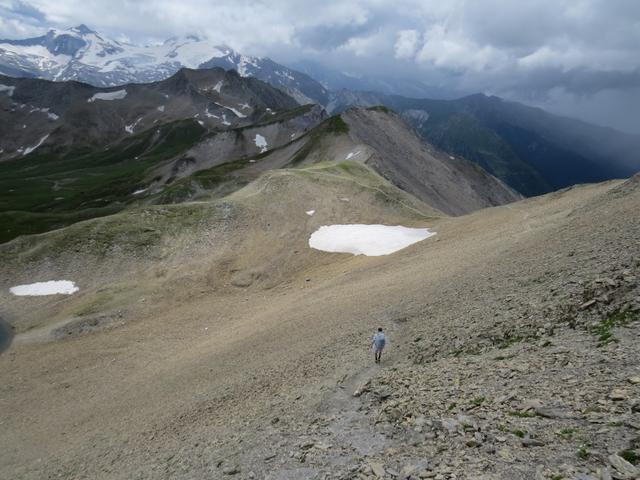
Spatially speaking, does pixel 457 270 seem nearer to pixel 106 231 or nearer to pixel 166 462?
pixel 166 462

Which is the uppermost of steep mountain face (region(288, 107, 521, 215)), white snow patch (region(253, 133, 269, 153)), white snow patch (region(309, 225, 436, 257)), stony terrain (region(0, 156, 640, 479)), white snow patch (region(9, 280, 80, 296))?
white snow patch (region(253, 133, 269, 153))

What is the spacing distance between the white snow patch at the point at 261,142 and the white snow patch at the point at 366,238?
137409 mm

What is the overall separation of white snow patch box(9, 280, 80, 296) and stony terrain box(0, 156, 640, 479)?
114 centimetres

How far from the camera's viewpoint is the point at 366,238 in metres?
53.5

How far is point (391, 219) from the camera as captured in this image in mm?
60594

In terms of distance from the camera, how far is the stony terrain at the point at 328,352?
13141 mm

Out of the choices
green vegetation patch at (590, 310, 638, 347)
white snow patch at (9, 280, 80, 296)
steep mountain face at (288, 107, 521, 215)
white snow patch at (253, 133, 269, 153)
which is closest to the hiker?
green vegetation patch at (590, 310, 638, 347)

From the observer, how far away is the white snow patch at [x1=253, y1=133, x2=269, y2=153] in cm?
18825

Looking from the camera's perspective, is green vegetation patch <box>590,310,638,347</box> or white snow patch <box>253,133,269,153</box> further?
white snow patch <box>253,133,269,153</box>

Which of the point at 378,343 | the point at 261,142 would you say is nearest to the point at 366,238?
the point at 378,343

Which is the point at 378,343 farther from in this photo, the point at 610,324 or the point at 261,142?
the point at 261,142

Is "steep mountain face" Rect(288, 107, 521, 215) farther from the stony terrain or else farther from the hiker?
the hiker

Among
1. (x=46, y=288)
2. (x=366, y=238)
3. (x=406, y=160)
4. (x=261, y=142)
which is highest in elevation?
(x=261, y=142)

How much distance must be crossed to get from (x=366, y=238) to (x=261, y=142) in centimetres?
14767
